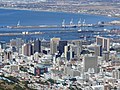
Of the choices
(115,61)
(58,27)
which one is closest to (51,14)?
(58,27)

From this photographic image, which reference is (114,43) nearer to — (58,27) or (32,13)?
(58,27)

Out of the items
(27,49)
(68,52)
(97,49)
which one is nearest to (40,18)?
(27,49)

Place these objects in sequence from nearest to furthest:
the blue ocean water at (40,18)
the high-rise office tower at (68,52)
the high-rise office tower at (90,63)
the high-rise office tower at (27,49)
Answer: the high-rise office tower at (90,63) → the high-rise office tower at (68,52) → the high-rise office tower at (27,49) → the blue ocean water at (40,18)

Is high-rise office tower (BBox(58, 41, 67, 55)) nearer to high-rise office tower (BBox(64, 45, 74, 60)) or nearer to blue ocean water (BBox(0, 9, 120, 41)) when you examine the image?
high-rise office tower (BBox(64, 45, 74, 60))

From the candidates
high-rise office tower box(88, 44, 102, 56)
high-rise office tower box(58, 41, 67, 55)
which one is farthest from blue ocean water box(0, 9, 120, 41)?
high-rise office tower box(88, 44, 102, 56)

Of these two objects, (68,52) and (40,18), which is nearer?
(68,52)

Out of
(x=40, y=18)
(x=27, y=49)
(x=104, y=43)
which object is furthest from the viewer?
(x=40, y=18)

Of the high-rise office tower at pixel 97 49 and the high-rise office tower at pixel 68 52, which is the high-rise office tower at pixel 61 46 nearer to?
the high-rise office tower at pixel 68 52

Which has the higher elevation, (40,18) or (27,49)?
(27,49)

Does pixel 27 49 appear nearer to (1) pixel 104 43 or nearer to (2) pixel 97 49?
(2) pixel 97 49

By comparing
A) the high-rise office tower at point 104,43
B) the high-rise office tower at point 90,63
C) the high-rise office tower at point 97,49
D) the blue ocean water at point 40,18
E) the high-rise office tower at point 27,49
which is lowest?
the blue ocean water at point 40,18

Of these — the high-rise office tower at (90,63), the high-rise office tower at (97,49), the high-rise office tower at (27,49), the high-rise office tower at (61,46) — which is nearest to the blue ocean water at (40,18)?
the high-rise office tower at (61,46)
